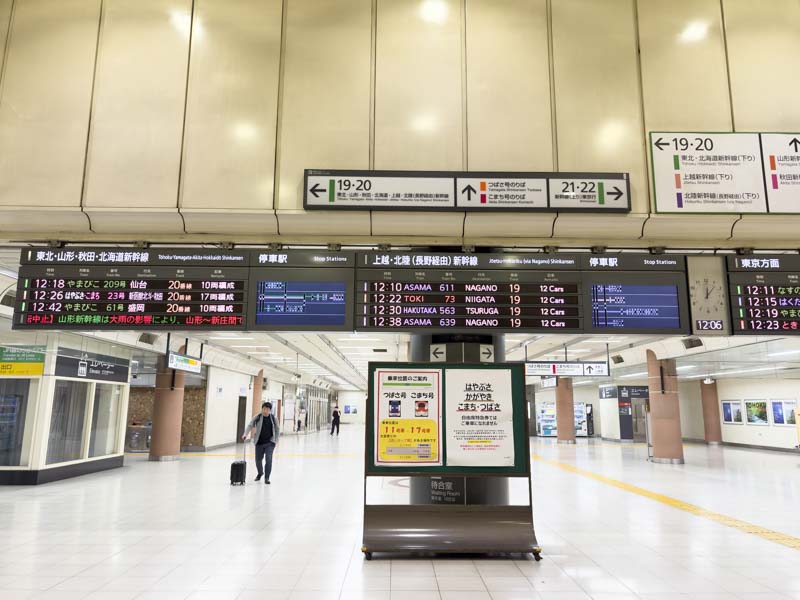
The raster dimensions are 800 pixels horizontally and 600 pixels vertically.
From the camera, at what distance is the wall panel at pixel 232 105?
4.92 meters

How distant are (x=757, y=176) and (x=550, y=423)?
85.5 feet

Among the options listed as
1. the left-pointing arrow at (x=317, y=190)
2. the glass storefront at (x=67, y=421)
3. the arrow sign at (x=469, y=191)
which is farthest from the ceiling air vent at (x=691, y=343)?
the glass storefront at (x=67, y=421)

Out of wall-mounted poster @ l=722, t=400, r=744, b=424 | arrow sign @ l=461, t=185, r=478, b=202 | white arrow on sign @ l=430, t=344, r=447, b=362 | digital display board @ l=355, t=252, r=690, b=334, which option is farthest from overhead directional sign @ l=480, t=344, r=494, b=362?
wall-mounted poster @ l=722, t=400, r=744, b=424

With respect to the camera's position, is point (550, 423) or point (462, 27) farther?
point (550, 423)

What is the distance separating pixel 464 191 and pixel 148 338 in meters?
11.6

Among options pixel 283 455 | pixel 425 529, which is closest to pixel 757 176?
pixel 425 529

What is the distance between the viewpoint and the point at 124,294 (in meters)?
4.61

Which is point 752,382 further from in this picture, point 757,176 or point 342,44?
point 342,44

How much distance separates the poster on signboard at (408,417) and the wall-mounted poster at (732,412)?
20910 mm

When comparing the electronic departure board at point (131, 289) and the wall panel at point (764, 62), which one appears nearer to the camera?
the electronic departure board at point (131, 289)

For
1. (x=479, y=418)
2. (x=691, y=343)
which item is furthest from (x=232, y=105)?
(x=691, y=343)

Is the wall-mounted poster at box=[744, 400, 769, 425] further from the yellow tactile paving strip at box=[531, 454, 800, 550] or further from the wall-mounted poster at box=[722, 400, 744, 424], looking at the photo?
the yellow tactile paving strip at box=[531, 454, 800, 550]

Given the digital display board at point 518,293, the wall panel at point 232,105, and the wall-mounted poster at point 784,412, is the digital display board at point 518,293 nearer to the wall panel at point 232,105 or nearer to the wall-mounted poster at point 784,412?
the wall panel at point 232,105

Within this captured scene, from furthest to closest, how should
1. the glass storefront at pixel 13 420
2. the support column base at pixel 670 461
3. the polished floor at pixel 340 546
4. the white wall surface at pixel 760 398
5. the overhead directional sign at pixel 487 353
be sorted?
the white wall surface at pixel 760 398 → the support column base at pixel 670 461 → the glass storefront at pixel 13 420 → the overhead directional sign at pixel 487 353 → the polished floor at pixel 340 546
